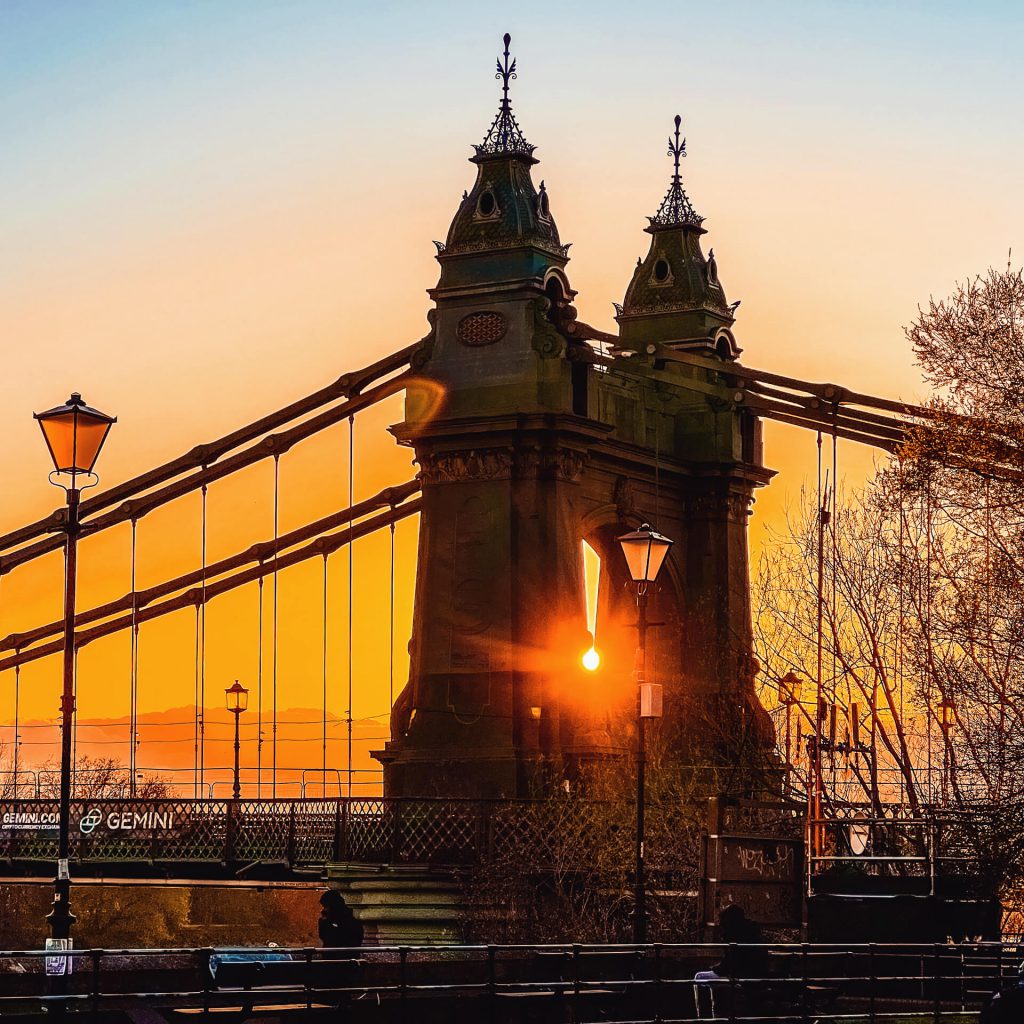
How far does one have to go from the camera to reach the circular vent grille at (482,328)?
161 feet

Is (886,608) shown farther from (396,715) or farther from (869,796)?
(396,715)

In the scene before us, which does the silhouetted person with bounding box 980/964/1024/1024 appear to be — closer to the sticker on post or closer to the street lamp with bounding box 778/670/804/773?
the sticker on post

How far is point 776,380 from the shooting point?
54.0 m

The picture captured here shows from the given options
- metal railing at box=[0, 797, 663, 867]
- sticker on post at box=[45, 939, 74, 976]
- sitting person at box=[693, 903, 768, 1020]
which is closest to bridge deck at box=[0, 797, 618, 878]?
metal railing at box=[0, 797, 663, 867]

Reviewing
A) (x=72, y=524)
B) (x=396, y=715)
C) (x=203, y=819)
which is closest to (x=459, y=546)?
(x=396, y=715)

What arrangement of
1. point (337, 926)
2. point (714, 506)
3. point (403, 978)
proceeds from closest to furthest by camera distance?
1. point (403, 978)
2. point (337, 926)
3. point (714, 506)

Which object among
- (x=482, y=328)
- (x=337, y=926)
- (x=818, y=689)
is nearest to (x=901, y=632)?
(x=818, y=689)

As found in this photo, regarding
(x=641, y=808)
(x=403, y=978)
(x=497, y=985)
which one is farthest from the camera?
(x=641, y=808)

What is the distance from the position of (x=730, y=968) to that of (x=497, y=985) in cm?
264

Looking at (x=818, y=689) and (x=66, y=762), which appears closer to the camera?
(x=66, y=762)

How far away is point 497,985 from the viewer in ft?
81.2

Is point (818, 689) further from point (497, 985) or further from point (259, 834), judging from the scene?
point (497, 985)

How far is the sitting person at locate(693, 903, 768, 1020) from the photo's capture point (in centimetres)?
2605

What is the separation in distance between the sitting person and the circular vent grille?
2270 centimetres
